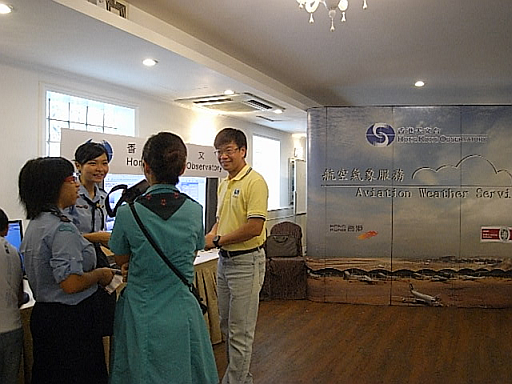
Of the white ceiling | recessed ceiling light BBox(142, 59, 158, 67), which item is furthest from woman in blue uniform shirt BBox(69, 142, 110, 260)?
recessed ceiling light BBox(142, 59, 158, 67)

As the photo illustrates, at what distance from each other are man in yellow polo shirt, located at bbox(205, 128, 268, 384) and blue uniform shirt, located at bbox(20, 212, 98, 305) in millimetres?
876

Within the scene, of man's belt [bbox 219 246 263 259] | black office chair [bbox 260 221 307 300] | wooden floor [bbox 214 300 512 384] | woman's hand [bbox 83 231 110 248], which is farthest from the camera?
black office chair [bbox 260 221 307 300]

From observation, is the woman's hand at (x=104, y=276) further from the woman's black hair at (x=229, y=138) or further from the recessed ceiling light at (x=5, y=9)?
the recessed ceiling light at (x=5, y=9)

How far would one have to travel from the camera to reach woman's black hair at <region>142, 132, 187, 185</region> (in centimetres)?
194

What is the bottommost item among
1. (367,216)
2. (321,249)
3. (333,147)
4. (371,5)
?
(321,249)

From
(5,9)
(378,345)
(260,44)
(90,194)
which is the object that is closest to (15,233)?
(90,194)

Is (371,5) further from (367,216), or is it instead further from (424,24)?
(367,216)

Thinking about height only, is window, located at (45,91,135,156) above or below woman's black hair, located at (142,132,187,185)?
above

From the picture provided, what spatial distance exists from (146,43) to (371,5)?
5.20 ft

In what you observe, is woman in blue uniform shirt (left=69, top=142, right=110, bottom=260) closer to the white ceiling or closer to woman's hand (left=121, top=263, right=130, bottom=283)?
woman's hand (left=121, top=263, right=130, bottom=283)

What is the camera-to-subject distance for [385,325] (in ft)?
16.8

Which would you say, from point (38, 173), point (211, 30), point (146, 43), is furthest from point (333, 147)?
point (38, 173)

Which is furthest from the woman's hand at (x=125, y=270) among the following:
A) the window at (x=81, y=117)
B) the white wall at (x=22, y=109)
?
the window at (x=81, y=117)

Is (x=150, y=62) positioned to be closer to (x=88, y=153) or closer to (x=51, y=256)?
(x=88, y=153)
